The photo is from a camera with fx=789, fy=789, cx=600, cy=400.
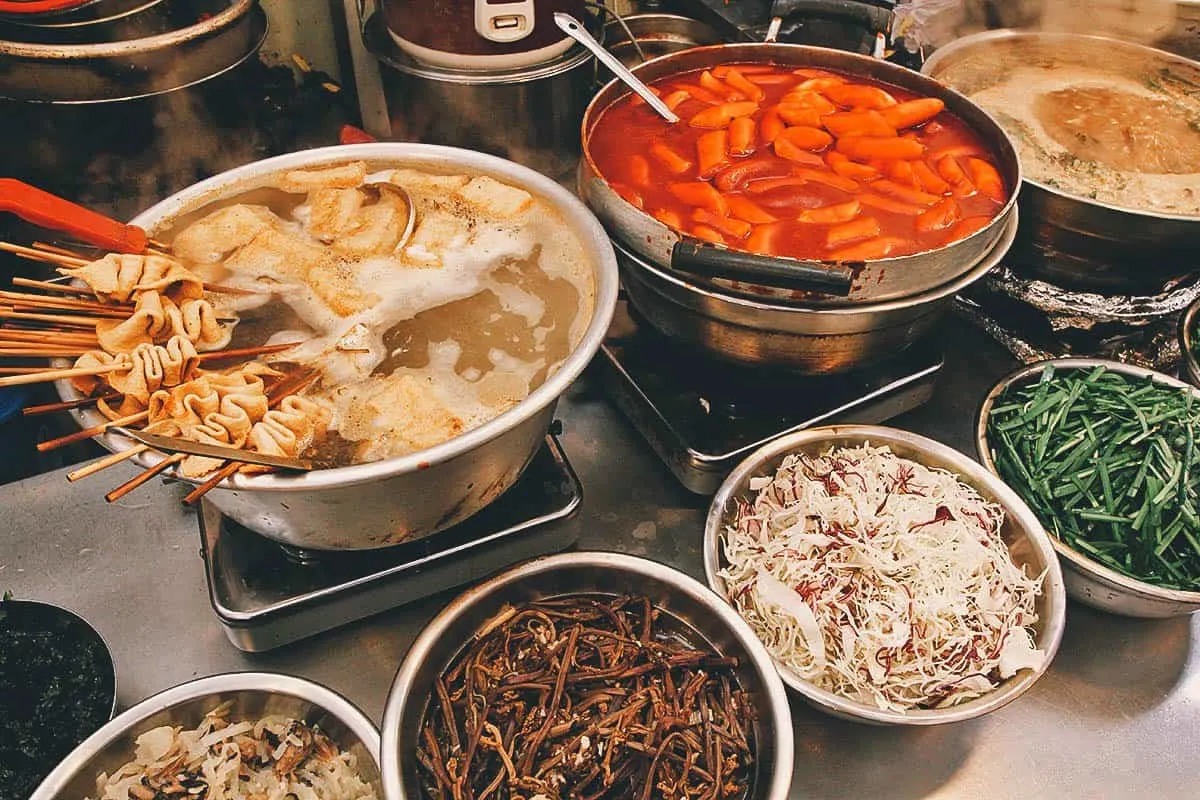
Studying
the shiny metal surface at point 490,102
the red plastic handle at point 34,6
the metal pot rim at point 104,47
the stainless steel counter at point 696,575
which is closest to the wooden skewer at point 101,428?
the stainless steel counter at point 696,575

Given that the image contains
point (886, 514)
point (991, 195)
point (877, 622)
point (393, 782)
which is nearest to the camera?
point (393, 782)

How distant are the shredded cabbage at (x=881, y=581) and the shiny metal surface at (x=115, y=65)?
2.44 m

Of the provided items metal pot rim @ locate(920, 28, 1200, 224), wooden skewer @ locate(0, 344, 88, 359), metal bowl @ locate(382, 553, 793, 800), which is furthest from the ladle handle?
wooden skewer @ locate(0, 344, 88, 359)

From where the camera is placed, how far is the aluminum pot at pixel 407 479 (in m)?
1.48

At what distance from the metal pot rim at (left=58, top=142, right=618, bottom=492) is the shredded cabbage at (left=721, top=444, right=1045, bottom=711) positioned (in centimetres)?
72

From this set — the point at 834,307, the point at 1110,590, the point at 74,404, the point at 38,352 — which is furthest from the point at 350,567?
the point at 1110,590

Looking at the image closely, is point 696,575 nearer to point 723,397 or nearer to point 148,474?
point 723,397

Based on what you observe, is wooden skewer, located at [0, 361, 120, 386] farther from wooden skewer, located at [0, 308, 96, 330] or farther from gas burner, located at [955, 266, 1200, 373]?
gas burner, located at [955, 266, 1200, 373]

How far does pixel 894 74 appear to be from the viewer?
9.20ft

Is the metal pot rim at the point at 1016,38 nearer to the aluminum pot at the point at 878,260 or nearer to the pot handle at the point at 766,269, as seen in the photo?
the aluminum pot at the point at 878,260

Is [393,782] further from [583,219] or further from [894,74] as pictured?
[894,74]

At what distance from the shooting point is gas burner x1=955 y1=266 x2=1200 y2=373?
8.71 feet

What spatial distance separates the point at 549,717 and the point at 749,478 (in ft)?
2.73

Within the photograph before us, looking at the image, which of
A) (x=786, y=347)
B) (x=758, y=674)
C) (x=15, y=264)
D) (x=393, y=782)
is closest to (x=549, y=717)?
(x=393, y=782)
